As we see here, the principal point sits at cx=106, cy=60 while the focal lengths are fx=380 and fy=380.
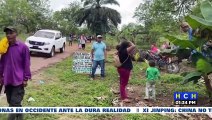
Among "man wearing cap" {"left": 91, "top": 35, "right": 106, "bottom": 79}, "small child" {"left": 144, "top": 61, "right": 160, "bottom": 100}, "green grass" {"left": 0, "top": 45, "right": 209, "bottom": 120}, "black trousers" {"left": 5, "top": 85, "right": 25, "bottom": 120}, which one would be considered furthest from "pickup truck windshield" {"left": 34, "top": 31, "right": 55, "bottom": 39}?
"black trousers" {"left": 5, "top": 85, "right": 25, "bottom": 120}

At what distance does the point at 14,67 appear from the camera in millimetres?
6230

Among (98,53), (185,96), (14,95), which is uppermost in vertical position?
(98,53)

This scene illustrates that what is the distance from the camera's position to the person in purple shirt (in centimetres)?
621

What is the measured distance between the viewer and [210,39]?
8.75m

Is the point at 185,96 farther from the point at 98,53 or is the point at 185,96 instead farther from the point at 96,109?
the point at 98,53

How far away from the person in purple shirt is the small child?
3.98 metres

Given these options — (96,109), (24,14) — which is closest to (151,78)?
(96,109)

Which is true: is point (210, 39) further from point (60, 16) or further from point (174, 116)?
point (60, 16)

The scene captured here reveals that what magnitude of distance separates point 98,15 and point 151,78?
4541cm

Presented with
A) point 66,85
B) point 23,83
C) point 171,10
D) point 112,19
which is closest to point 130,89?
point 66,85

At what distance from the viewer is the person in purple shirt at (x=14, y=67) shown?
245 inches

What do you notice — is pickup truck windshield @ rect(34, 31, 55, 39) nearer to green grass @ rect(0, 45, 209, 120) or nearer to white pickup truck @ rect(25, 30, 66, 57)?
white pickup truck @ rect(25, 30, 66, 57)

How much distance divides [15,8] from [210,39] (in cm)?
5018

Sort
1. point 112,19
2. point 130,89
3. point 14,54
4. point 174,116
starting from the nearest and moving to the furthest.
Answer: point 14,54 → point 174,116 → point 130,89 → point 112,19
